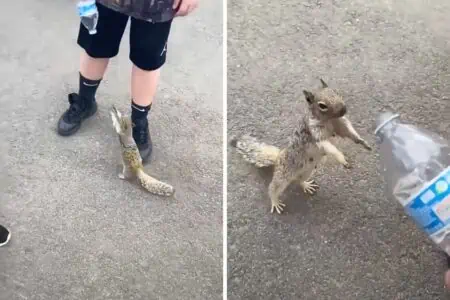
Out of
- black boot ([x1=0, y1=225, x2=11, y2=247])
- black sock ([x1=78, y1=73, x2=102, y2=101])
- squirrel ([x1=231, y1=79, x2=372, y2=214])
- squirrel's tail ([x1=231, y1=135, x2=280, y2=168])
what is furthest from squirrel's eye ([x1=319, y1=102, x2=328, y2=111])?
black boot ([x1=0, y1=225, x2=11, y2=247])

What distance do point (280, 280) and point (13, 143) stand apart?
782 millimetres

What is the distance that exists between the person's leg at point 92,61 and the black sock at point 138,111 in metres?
0.12

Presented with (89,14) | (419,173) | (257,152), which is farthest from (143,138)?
(419,173)

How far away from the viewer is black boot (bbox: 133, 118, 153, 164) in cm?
152

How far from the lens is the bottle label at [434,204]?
112 centimetres

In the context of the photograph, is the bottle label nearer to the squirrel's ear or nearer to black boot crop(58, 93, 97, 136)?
the squirrel's ear

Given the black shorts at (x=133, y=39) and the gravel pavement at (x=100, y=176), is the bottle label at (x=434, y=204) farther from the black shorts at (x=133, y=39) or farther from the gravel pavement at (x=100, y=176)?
the black shorts at (x=133, y=39)

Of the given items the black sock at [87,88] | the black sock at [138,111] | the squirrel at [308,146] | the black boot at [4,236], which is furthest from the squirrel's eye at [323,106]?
the black boot at [4,236]

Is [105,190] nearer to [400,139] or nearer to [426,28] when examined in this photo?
[400,139]

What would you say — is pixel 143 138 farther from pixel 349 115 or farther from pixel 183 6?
pixel 349 115

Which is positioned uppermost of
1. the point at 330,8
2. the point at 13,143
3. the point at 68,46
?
the point at 330,8

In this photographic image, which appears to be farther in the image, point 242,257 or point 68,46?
point 68,46

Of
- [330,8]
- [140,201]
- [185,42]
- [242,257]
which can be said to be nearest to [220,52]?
[185,42]

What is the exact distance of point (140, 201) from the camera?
1.49 m
